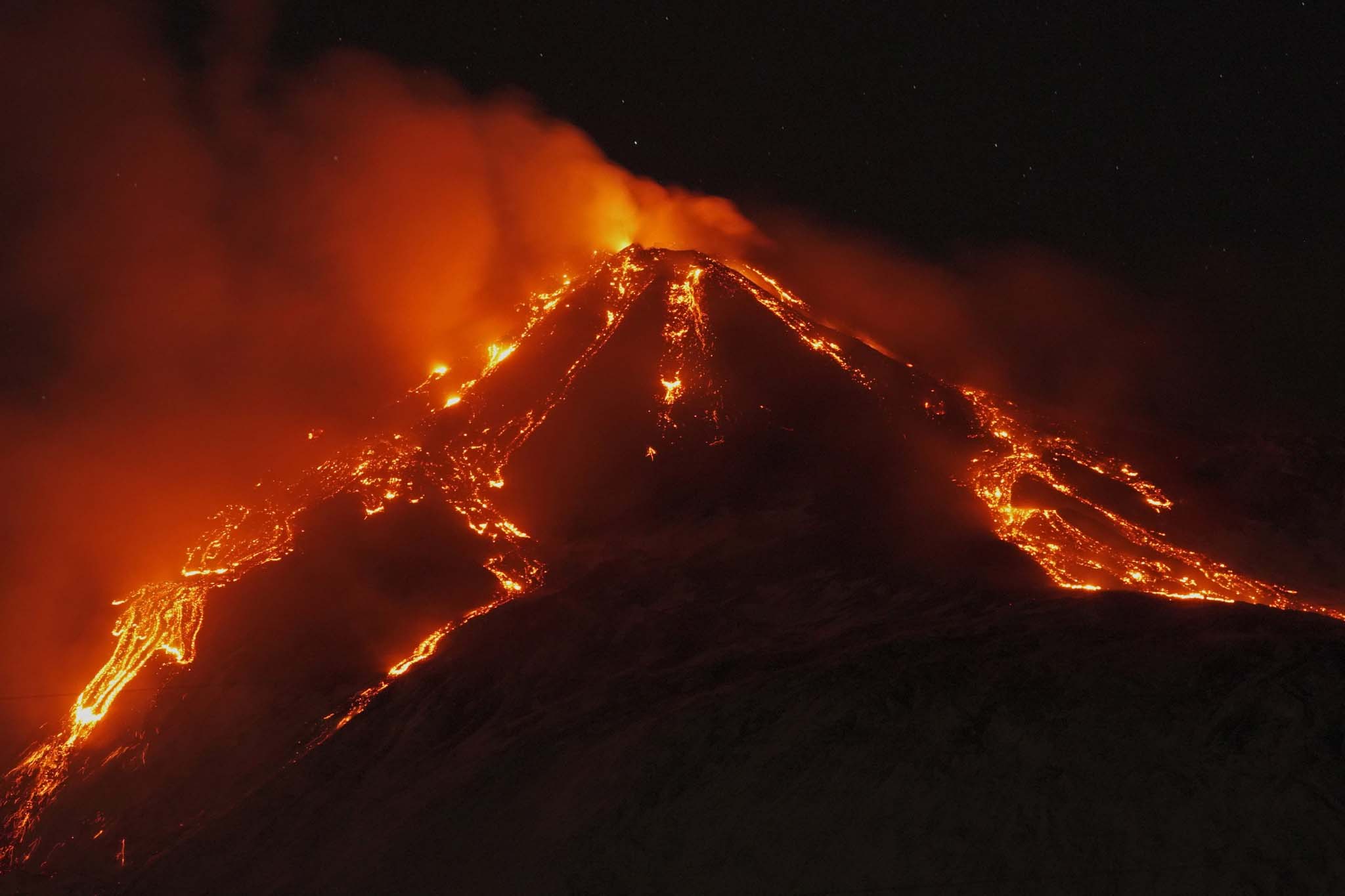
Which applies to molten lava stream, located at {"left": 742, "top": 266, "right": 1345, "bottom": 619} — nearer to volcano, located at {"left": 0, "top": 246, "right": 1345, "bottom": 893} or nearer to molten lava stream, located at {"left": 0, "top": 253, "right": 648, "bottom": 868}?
volcano, located at {"left": 0, "top": 246, "right": 1345, "bottom": 893}

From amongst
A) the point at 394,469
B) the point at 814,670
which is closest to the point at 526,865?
the point at 814,670

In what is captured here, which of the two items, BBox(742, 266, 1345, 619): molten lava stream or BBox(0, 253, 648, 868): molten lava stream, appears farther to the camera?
BBox(0, 253, 648, 868): molten lava stream

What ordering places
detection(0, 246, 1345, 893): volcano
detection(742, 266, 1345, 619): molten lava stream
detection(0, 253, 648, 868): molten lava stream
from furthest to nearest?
1. detection(0, 253, 648, 868): molten lava stream
2. detection(742, 266, 1345, 619): molten lava stream
3. detection(0, 246, 1345, 893): volcano

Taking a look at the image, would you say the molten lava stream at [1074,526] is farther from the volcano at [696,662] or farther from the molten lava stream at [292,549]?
the molten lava stream at [292,549]

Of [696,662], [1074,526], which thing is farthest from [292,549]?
[1074,526]

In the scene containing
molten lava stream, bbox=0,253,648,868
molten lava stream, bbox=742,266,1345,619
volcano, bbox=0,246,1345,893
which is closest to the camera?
volcano, bbox=0,246,1345,893

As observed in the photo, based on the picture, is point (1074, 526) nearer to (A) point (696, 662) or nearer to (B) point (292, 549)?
(A) point (696, 662)

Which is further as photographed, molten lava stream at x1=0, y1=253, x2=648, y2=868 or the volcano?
molten lava stream at x1=0, y1=253, x2=648, y2=868

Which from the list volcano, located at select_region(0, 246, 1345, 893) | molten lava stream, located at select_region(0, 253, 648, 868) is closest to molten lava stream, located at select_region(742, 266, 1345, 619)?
volcano, located at select_region(0, 246, 1345, 893)
